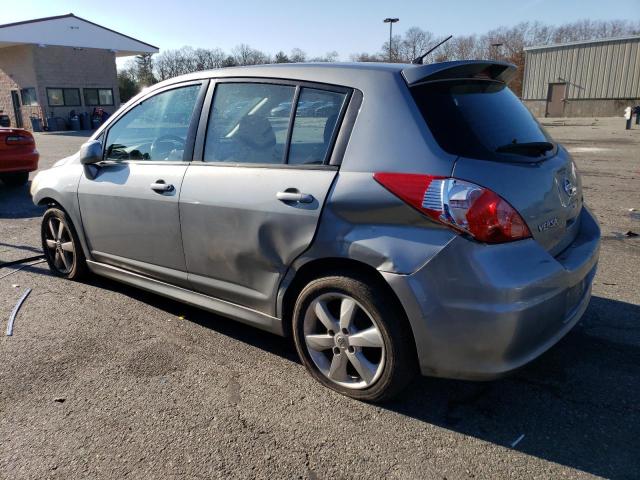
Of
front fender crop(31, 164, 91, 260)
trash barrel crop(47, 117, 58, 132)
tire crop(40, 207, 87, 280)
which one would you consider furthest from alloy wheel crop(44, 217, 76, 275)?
trash barrel crop(47, 117, 58, 132)

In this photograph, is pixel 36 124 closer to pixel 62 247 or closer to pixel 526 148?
pixel 62 247

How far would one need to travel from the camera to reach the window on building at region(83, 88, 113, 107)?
33.9 metres

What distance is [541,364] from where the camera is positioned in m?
3.18

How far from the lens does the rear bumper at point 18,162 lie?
9.70 meters

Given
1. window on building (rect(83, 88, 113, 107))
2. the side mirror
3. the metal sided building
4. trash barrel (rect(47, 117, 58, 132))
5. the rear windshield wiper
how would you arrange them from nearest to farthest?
the rear windshield wiper → the side mirror → trash barrel (rect(47, 117, 58, 132)) → the metal sided building → window on building (rect(83, 88, 113, 107))

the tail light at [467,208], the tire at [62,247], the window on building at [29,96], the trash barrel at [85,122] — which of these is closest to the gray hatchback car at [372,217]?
the tail light at [467,208]

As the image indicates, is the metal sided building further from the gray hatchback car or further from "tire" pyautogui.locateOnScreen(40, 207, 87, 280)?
the gray hatchback car

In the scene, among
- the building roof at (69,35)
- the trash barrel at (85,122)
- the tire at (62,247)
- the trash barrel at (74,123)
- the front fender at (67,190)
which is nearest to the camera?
the front fender at (67,190)

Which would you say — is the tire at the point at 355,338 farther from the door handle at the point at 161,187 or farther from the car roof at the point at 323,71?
the door handle at the point at 161,187

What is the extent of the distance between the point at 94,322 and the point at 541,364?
10.4ft

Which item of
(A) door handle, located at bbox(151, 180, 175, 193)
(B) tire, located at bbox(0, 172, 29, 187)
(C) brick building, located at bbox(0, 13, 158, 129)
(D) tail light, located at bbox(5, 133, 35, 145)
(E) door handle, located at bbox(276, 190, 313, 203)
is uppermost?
(C) brick building, located at bbox(0, 13, 158, 129)

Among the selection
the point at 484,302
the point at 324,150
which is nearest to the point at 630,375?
the point at 484,302

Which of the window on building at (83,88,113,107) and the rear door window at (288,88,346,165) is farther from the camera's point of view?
the window on building at (83,88,113,107)

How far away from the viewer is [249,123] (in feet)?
10.7
